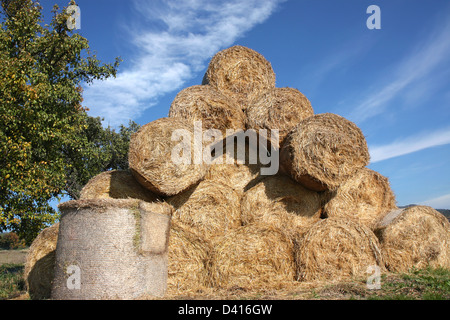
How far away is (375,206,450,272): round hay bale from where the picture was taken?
510cm

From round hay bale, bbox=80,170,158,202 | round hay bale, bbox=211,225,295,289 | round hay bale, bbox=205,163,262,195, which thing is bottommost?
round hay bale, bbox=211,225,295,289

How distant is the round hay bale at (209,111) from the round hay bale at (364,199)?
1906 mm

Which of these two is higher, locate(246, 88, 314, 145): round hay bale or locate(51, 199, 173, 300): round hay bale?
locate(246, 88, 314, 145): round hay bale

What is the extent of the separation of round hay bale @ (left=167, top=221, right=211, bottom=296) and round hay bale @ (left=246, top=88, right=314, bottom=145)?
196 centimetres

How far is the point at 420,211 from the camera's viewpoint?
5445mm

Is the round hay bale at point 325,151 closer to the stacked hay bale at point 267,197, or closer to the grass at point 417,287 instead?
the stacked hay bale at point 267,197

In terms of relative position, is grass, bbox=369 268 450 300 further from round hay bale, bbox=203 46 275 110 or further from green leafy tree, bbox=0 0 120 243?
green leafy tree, bbox=0 0 120 243

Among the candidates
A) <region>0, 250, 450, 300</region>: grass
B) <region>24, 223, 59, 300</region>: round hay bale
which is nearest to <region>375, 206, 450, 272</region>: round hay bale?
<region>0, 250, 450, 300</region>: grass

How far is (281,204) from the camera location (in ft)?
18.7

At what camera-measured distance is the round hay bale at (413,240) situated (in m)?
5.10

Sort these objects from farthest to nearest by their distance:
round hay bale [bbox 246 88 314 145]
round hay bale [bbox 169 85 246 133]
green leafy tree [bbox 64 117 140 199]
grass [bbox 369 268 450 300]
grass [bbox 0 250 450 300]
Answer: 1. green leafy tree [bbox 64 117 140 199]
2. round hay bale [bbox 169 85 246 133]
3. round hay bale [bbox 246 88 314 145]
4. grass [bbox 0 250 450 300]
5. grass [bbox 369 268 450 300]

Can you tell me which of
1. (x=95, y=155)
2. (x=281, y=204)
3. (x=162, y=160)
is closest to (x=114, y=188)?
(x=162, y=160)

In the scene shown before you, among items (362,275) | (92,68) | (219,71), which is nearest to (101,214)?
(362,275)

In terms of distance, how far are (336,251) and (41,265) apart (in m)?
4.23
